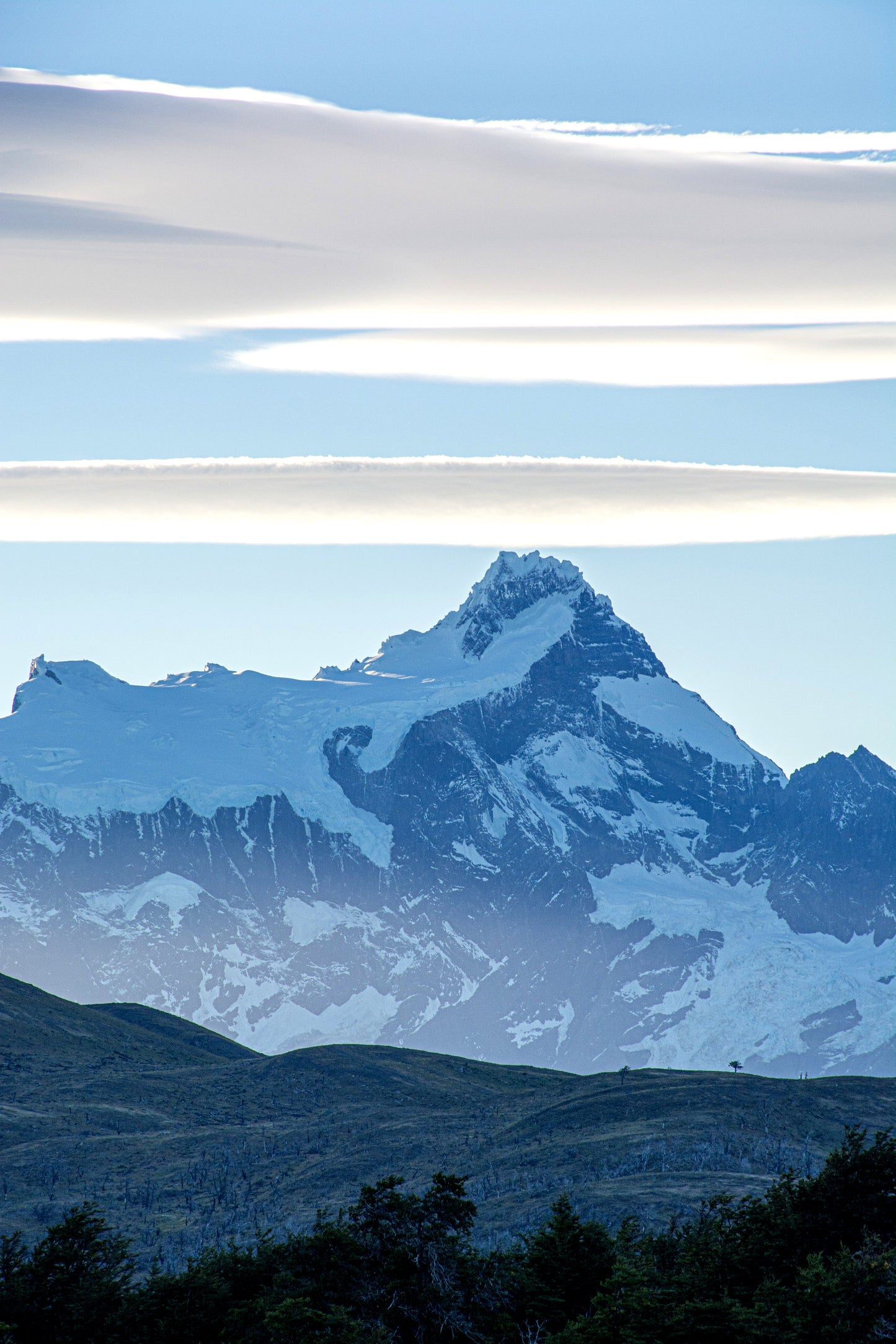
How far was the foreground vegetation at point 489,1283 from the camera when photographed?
6888 cm

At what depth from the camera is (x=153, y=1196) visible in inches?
4943

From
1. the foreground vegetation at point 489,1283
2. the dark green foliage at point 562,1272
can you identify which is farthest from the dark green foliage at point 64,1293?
the dark green foliage at point 562,1272

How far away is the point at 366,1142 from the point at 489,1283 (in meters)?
65.1

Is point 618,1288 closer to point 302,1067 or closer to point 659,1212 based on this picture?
point 659,1212

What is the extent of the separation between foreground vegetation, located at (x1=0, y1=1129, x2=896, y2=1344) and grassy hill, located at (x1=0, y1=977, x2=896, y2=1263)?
2400cm

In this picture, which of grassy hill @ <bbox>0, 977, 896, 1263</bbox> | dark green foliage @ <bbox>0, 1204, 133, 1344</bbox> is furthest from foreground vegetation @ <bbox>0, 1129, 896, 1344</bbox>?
grassy hill @ <bbox>0, 977, 896, 1263</bbox>

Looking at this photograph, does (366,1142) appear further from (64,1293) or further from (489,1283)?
(489,1283)

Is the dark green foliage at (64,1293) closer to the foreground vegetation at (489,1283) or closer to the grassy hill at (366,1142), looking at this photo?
the foreground vegetation at (489,1283)

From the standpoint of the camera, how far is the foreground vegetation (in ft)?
226

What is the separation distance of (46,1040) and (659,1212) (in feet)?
327

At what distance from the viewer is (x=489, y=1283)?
77000 mm

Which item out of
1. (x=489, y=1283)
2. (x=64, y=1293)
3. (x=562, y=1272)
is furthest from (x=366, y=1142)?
(x=489, y=1283)

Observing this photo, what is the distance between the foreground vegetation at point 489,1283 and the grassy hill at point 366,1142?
945 inches

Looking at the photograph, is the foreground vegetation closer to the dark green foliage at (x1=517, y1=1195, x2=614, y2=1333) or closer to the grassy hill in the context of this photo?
the dark green foliage at (x1=517, y1=1195, x2=614, y2=1333)
